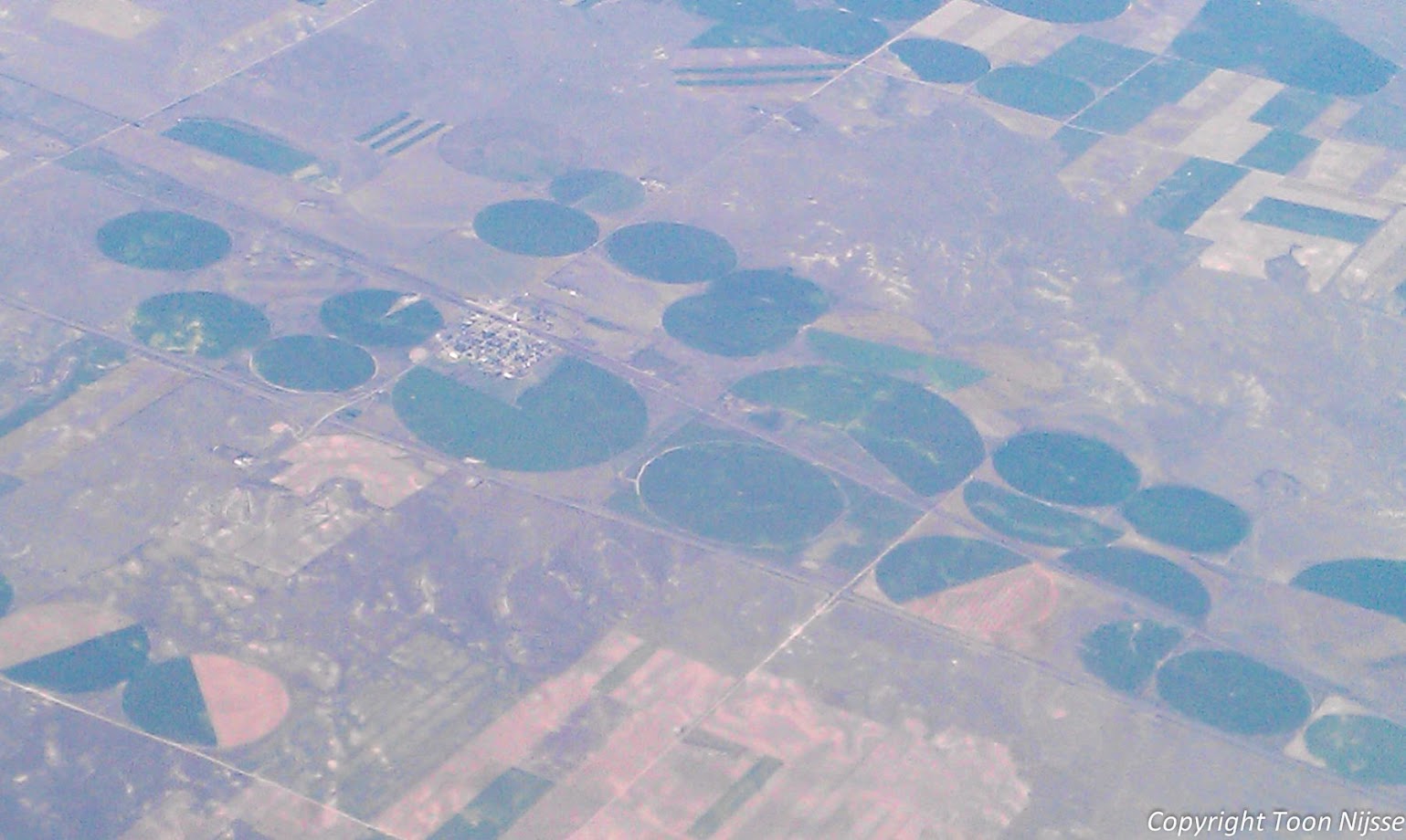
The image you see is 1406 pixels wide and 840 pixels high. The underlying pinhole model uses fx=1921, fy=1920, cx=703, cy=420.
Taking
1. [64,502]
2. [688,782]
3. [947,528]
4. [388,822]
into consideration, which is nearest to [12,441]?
[64,502]

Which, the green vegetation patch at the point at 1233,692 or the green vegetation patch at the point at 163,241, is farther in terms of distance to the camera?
the green vegetation patch at the point at 163,241

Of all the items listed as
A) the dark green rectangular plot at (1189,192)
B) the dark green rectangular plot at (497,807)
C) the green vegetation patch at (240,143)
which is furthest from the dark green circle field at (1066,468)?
the green vegetation patch at (240,143)

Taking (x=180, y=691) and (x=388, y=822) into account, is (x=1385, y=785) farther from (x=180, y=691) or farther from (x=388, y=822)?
(x=180, y=691)

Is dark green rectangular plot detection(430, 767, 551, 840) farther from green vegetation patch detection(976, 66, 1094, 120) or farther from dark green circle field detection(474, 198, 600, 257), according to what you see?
green vegetation patch detection(976, 66, 1094, 120)

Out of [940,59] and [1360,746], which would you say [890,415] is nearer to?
[1360,746]

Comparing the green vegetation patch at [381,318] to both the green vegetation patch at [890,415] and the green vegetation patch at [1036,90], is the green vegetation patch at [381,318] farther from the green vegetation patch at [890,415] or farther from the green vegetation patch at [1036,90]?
the green vegetation patch at [1036,90]

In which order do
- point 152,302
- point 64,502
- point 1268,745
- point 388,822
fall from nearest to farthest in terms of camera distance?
point 388,822
point 1268,745
point 64,502
point 152,302
